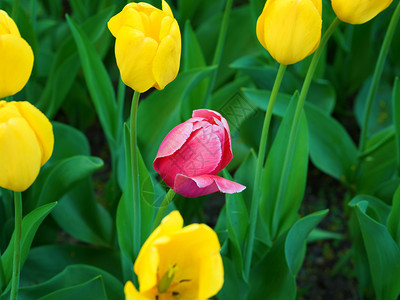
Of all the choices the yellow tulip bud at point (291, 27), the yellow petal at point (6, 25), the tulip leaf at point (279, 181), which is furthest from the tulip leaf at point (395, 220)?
the yellow petal at point (6, 25)

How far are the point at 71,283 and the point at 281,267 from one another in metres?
0.32

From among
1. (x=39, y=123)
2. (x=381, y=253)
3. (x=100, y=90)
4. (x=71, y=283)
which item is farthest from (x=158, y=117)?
(x=39, y=123)

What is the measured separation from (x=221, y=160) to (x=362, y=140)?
731 mm

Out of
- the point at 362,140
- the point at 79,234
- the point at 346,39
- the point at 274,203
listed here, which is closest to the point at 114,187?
the point at 79,234

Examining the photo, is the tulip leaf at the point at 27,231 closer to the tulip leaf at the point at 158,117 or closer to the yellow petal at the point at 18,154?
the yellow petal at the point at 18,154

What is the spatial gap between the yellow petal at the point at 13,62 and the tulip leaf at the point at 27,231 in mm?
159

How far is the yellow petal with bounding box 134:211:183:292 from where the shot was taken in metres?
0.50

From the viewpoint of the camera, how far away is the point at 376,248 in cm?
94

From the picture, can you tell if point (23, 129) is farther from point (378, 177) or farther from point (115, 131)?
point (378, 177)

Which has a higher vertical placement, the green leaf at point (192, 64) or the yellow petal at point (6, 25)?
the yellow petal at point (6, 25)

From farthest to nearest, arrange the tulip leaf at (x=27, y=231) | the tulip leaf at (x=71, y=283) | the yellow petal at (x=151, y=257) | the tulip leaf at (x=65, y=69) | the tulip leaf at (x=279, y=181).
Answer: the tulip leaf at (x=65, y=69) → the tulip leaf at (x=279, y=181) → the tulip leaf at (x=71, y=283) → the tulip leaf at (x=27, y=231) → the yellow petal at (x=151, y=257)

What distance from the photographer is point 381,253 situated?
0.94 meters

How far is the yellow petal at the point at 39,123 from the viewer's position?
55cm

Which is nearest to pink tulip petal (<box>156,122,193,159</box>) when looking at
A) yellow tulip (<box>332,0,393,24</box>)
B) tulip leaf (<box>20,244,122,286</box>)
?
yellow tulip (<box>332,0,393,24</box>)
